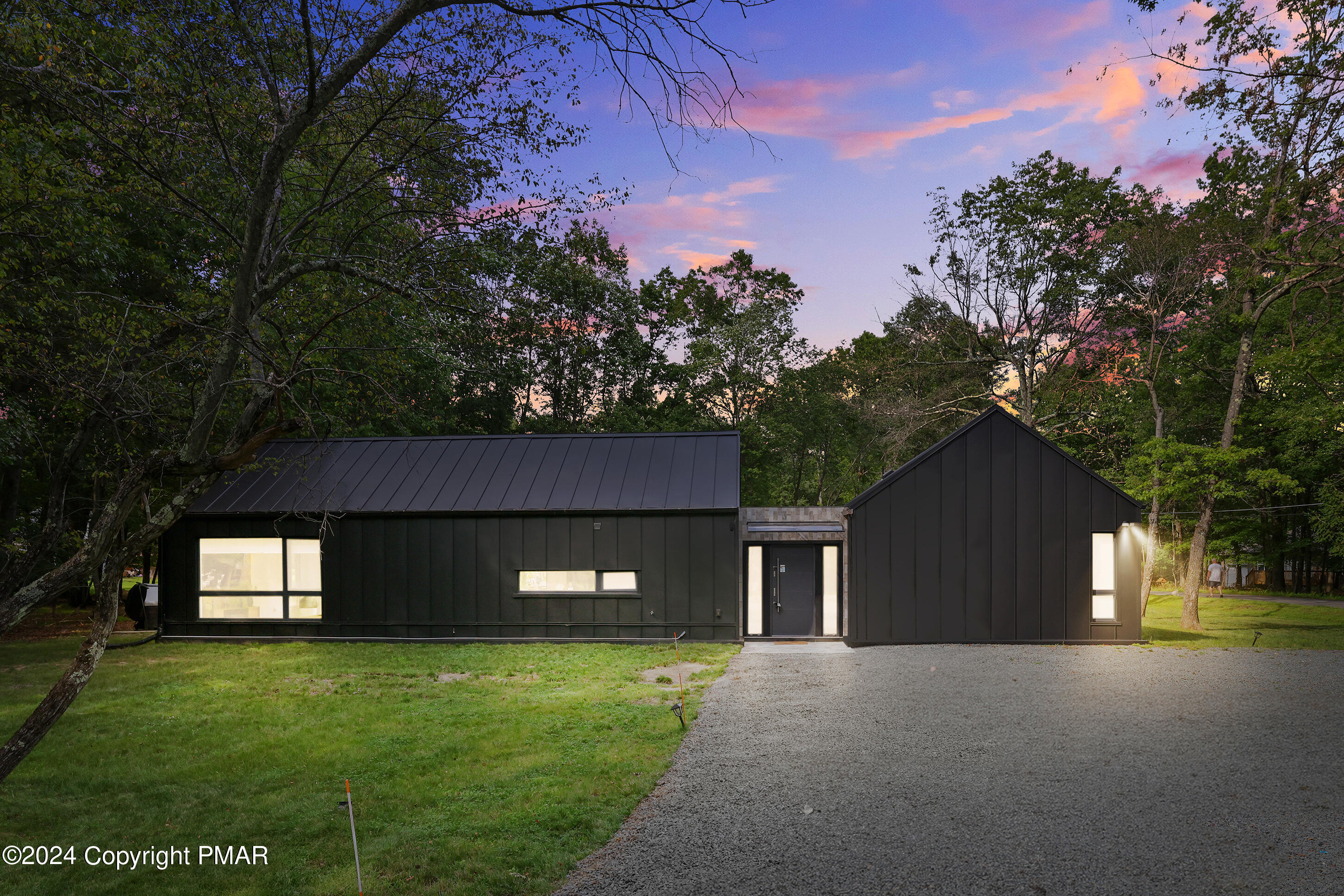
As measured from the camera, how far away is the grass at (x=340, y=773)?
4.73 meters

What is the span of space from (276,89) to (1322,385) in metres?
28.0

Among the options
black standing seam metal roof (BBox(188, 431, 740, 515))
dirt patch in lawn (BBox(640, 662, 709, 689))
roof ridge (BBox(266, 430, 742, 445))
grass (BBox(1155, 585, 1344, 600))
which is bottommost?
grass (BBox(1155, 585, 1344, 600))

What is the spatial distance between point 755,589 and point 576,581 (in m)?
3.66

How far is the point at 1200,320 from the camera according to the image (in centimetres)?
2353

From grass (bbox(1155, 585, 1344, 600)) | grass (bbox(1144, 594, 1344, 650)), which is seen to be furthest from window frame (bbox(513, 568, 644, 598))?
grass (bbox(1155, 585, 1344, 600))

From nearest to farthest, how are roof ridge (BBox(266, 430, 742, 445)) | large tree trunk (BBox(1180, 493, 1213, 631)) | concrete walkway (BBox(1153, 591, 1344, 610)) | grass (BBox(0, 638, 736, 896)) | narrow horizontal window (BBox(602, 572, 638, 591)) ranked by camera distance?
grass (BBox(0, 638, 736, 896)) < narrow horizontal window (BBox(602, 572, 638, 591)) < roof ridge (BBox(266, 430, 742, 445)) < large tree trunk (BBox(1180, 493, 1213, 631)) < concrete walkway (BBox(1153, 591, 1344, 610))

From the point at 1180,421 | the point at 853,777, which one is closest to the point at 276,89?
the point at 853,777

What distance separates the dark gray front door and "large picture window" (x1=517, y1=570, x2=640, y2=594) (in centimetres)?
294

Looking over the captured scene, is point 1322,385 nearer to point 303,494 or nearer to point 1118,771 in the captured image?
point 1118,771

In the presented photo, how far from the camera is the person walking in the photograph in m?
34.8

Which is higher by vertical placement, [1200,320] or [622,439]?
[1200,320]

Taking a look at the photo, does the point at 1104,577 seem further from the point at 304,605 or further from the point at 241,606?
the point at 241,606
